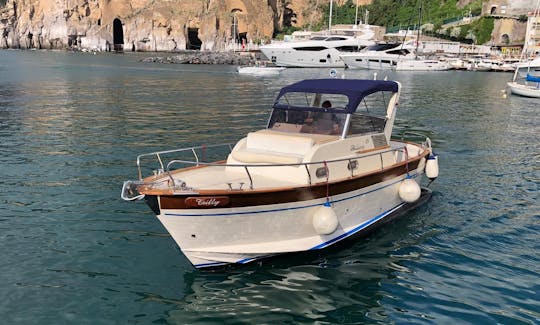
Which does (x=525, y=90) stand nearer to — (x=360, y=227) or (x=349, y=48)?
(x=360, y=227)

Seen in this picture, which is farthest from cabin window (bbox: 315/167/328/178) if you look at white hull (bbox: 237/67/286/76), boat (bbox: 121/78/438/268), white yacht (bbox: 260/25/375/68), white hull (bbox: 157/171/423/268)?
white yacht (bbox: 260/25/375/68)

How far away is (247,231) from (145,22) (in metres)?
143

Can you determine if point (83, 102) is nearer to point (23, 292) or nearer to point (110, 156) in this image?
point (110, 156)

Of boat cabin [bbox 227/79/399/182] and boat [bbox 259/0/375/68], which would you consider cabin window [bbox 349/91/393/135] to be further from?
boat [bbox 259/0/375/68]

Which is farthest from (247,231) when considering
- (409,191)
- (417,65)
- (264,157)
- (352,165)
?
(417,65)

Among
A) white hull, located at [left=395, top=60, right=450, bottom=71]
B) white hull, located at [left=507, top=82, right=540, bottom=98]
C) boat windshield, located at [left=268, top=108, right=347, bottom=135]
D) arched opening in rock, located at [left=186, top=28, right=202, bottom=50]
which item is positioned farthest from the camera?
arched opening in rock, located at [left=186, top=28, right=202, bottom=50]

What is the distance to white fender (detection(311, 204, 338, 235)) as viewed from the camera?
9039 millimetres

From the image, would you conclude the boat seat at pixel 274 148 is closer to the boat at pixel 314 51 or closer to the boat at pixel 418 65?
the boat at pixel 418 65

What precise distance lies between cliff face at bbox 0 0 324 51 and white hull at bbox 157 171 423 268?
430 ft

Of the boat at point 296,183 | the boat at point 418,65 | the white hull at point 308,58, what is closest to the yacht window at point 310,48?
the white hull at point 308,58

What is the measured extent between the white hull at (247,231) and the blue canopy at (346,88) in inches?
87.2

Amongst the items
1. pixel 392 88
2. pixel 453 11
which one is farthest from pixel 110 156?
pixel 453 11

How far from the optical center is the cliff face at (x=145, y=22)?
137375mm

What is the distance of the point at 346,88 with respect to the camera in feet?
36.6
